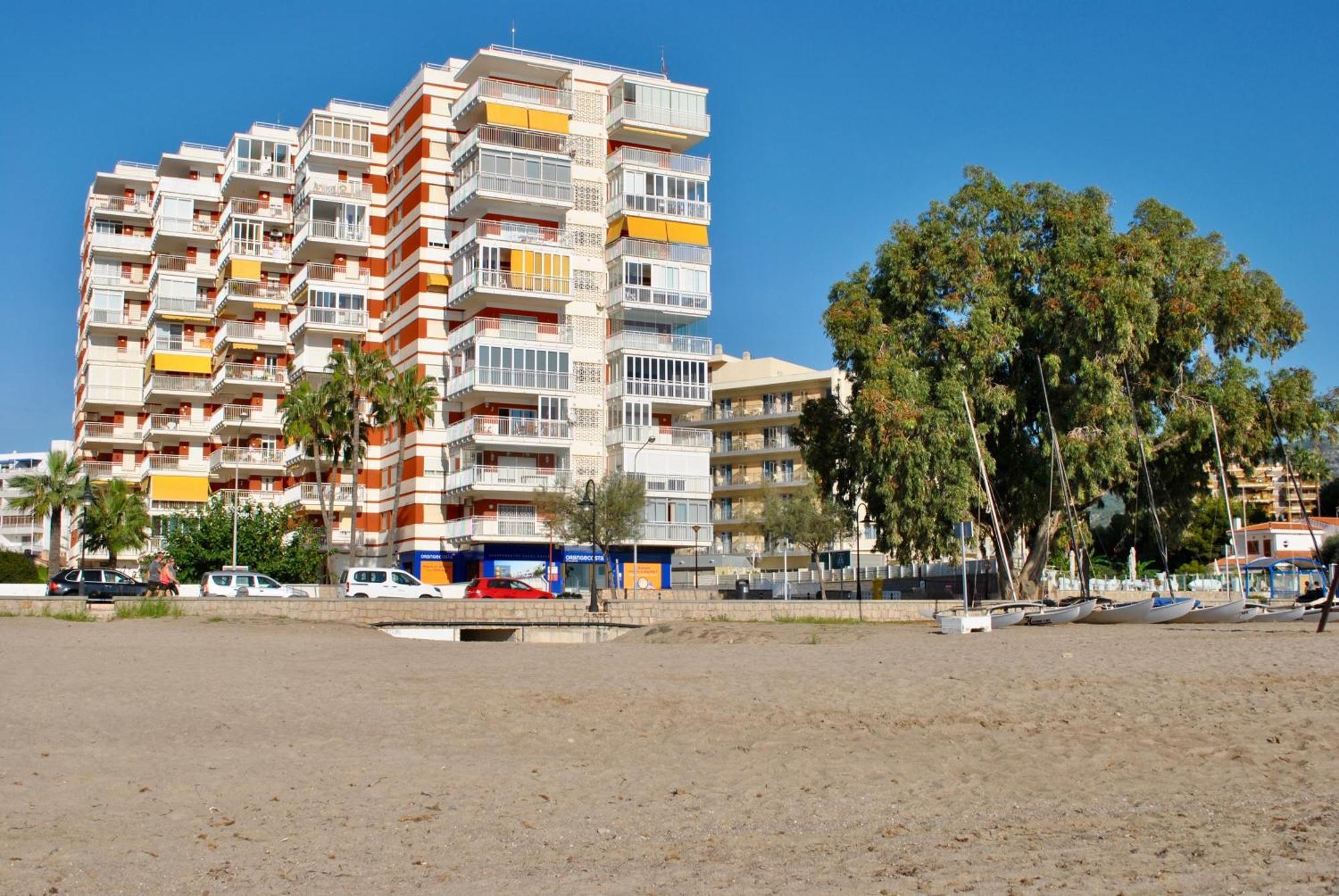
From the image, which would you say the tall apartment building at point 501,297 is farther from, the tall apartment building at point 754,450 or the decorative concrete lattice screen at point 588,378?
the tall apartment building at point 754,450

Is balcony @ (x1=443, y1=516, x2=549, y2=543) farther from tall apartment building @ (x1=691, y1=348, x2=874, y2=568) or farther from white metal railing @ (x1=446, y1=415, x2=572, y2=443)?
tall apartment building @ (x1=691, y1=348, x2=874, y2=568)

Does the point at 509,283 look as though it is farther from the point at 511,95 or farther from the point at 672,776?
the point at 672,776

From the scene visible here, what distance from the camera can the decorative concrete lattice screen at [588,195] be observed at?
Result: 73.6 meters

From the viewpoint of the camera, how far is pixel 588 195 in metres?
73.9

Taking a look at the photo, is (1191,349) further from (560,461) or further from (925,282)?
(560,461)

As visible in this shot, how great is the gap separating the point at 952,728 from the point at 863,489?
3329cm

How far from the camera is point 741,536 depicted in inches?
4188

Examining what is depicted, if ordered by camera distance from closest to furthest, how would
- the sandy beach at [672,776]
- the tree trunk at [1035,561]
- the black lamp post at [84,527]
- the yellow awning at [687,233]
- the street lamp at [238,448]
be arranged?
the sandy beach at [672,776] → the tree trunk at [1035,561] → the black lamp post at [84,527] → the yellow awning at [687,233] → the street lamp at [238,448]

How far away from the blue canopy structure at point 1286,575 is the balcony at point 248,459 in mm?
55110

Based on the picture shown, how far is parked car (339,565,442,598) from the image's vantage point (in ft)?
174

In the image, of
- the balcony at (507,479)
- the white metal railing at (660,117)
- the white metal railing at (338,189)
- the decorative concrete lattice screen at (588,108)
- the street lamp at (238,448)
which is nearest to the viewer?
the balcony at (507,479)

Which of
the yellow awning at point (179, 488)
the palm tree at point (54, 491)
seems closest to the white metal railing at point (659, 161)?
the yellow awning at point (179, 488)

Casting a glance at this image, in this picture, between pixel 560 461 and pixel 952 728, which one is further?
pixel 560 461

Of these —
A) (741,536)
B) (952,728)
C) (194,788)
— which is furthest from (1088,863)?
(741,536)
